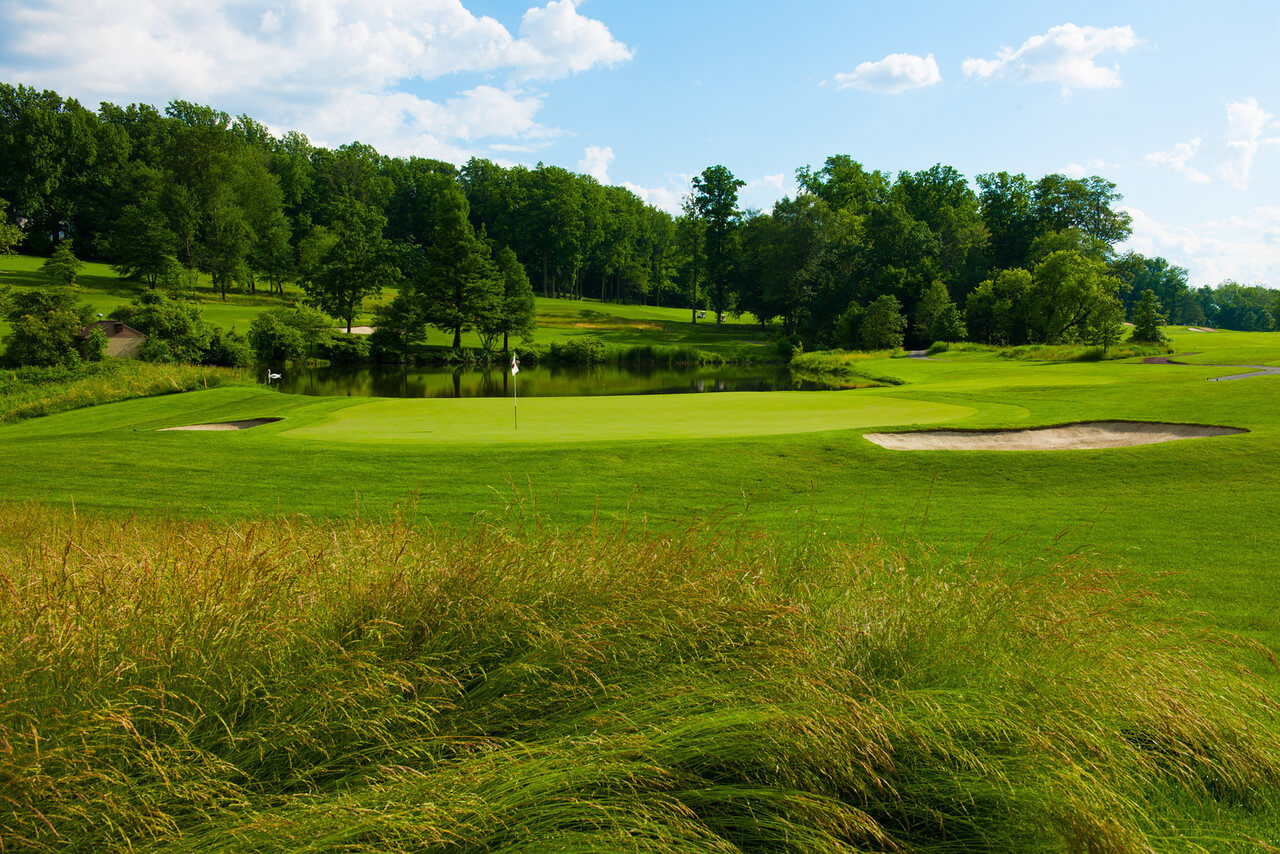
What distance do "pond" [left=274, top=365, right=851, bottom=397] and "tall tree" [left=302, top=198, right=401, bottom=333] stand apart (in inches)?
419

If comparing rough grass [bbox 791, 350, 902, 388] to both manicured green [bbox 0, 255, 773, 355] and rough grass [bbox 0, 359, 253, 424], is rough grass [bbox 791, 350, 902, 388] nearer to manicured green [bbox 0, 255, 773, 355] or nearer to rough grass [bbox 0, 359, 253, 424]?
manicured green [bbox 0, 255, 773, 355]

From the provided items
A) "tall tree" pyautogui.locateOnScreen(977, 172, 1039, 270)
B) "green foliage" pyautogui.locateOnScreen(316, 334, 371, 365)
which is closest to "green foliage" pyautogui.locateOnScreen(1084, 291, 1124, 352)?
"tall tree" pyautogui.locateOnScreen(977, 172, 1039, 270)

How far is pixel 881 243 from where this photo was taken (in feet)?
191

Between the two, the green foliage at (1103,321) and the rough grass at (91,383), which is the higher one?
the green foliage at (1103,321)

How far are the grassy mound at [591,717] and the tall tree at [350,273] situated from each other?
2076 inches

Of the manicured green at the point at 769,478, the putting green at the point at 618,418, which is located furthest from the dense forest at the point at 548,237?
the manicured green at the point at 769,478

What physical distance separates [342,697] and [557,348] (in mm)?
48935

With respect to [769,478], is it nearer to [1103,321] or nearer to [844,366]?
[844,366]

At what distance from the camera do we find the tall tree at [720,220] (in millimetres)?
68250

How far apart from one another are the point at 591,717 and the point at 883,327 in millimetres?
51313

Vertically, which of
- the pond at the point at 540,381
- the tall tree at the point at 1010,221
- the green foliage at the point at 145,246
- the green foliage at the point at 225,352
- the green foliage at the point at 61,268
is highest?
the tall tree at the point at 1010,221

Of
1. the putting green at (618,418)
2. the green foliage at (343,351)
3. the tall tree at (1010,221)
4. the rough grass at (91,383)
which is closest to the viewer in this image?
the putting green at (618,418)

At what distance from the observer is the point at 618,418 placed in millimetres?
16172

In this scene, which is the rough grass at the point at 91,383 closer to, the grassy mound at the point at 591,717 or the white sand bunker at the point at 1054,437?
the grassy mound at the point at 591,717
